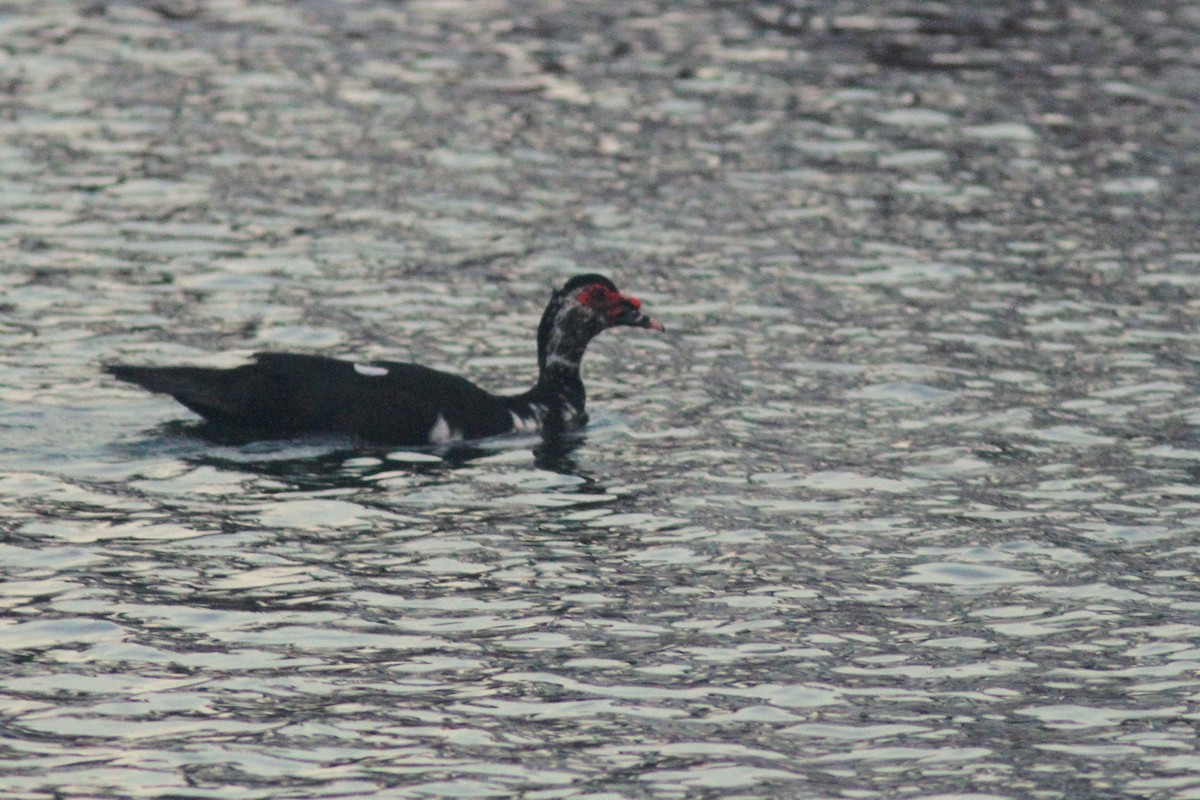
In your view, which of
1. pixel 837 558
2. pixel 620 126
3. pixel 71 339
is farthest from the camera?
pixel 620 126

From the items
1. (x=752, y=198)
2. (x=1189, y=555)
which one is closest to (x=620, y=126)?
(x=752, y=198)

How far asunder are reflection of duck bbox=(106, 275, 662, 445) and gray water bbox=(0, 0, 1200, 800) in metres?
0.22

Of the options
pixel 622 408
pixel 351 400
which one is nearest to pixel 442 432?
pixel 351 400

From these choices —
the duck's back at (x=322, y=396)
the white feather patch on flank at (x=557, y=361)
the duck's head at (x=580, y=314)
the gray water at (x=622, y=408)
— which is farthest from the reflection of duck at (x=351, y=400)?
the duck's head at (x=580, y=314)

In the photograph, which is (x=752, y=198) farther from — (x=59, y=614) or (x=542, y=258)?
(x=59, y=614)

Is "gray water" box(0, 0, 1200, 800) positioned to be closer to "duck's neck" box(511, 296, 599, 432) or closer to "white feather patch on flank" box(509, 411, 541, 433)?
"white feather patch on flank" box(509, 411, 541, 433)

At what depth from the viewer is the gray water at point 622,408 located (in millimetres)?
10383

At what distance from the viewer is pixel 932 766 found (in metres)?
9.97

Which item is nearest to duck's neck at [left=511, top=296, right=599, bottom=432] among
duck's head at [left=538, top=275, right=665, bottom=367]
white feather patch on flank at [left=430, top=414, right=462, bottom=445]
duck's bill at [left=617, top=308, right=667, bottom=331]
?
duck's head at [left=538, top=275, right=665, bottom=367]

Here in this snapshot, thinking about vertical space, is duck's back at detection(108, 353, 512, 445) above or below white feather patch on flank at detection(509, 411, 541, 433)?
above

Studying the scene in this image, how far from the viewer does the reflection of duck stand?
14914 mm

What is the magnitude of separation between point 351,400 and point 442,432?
716 millimetres

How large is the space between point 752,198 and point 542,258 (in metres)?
2.84

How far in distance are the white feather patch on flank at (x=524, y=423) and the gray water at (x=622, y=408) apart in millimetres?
140
